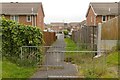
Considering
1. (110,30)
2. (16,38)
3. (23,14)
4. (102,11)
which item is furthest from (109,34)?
(102,11)

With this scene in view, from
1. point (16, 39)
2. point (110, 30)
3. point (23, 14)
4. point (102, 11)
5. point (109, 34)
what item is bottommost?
point (16, 39)

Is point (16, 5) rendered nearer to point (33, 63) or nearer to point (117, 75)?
point (33, 63)

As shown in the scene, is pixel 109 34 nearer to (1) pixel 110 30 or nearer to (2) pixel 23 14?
(1) pixel 110 30

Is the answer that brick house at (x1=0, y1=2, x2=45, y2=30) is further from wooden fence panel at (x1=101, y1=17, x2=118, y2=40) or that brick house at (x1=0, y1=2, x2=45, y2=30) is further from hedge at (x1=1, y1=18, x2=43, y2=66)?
hedge at (x1=1, y1=18, x2=43, y2=66)

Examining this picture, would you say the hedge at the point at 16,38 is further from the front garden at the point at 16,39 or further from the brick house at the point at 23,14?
the brick house at the point at 23,14

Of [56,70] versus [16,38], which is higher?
[16,38]

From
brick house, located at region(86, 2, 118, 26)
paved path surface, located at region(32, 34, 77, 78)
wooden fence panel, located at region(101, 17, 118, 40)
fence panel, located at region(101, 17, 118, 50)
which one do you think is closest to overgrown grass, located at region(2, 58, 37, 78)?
paved path surface, located at region(32, 34, 77, 78)

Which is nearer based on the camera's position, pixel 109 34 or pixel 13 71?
pixel 13 71

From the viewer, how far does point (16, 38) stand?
14.5 m

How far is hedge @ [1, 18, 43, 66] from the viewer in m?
14.5

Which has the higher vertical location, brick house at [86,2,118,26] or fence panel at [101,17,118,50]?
brick house at [86,2,118,26]

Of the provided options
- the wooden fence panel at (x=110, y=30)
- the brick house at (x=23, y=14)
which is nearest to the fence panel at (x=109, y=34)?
the wooden fence panel at (x=110, y=30)

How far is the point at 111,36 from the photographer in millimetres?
16625

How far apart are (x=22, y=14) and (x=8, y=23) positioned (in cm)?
3693
